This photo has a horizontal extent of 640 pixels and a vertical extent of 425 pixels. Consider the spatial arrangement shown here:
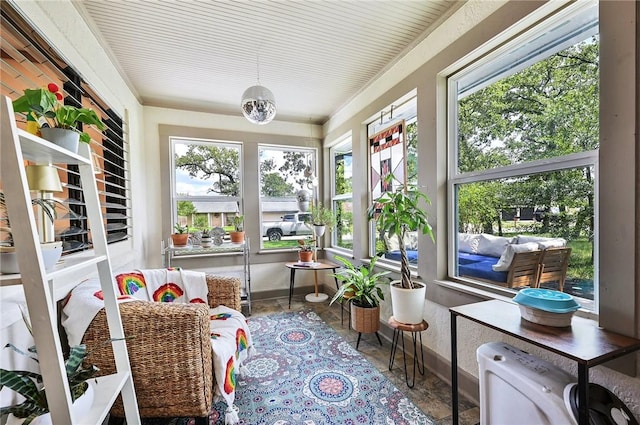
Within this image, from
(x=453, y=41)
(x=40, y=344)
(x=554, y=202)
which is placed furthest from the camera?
(x=453, y=41)

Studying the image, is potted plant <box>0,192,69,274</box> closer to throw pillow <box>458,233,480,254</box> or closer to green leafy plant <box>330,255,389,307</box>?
green leafy plant <box>330,255,389,307</box>

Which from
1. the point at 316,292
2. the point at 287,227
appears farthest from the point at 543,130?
the point at 287,227

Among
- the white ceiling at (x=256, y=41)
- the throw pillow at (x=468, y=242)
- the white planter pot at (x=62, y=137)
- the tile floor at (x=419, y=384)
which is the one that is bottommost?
the tile floor at (x=419, y=384)

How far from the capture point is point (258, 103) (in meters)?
2.19

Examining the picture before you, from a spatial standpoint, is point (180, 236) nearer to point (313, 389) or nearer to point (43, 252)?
point (313, 389)

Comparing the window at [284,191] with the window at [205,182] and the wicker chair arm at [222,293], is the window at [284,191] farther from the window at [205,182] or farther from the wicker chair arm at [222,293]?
the wicker chair arm at [222,293]

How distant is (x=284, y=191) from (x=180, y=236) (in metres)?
1.50

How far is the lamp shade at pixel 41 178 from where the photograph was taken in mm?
944

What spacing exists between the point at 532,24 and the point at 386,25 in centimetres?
93

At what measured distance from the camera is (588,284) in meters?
1.35

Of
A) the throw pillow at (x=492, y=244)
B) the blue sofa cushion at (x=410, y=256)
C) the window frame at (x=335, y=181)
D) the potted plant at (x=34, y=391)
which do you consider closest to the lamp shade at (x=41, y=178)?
the potted plant at (x=34, y=391)

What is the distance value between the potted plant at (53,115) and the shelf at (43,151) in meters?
0.05

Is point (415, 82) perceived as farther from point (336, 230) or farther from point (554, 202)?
point (336, 230)

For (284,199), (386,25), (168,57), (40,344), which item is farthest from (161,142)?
(40,344)
